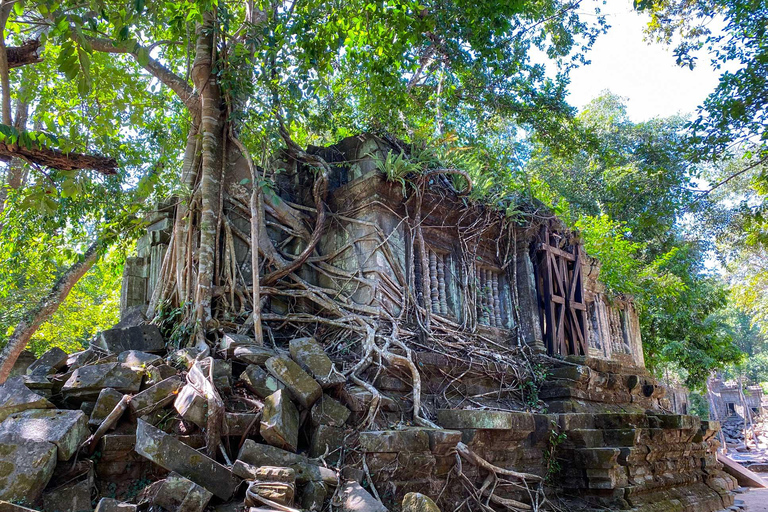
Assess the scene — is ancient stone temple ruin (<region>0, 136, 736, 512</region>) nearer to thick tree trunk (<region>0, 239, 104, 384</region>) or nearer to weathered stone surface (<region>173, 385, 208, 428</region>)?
weathered stone surface (<region>173, 385, 208, 428</region>)

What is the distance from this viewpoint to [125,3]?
4.65 m

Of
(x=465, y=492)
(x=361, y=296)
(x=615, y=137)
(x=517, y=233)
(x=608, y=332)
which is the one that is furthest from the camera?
(x=615, y=137)

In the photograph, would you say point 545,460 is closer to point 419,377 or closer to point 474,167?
point 419,377

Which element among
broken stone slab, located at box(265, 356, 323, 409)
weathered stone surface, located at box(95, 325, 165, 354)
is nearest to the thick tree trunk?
weathered stone surface, located at box(95, 325, 165, 354)

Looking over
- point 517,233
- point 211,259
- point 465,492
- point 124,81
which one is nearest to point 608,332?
point 517,233

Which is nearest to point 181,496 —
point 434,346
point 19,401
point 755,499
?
point 19,401

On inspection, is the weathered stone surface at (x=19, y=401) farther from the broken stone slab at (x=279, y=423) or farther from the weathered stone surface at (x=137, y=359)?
the broken stone slab at (x=279, y=423)

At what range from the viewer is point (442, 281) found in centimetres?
668

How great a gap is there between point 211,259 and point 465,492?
10.2 ft

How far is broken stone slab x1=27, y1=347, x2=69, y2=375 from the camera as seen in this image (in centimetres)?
436

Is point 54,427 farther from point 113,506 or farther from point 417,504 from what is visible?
point 417,504

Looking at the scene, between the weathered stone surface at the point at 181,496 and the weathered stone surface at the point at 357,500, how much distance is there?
816 millimetres

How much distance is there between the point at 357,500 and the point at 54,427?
1.91 meters

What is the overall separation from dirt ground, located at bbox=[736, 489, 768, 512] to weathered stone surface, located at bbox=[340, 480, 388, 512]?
22.3ft
